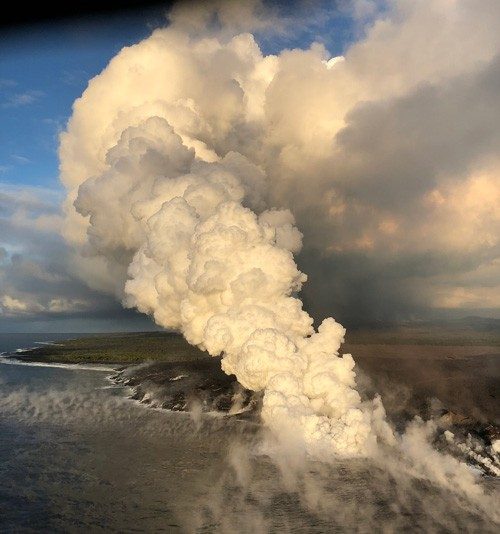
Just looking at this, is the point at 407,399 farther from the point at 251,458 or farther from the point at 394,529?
the point at 394,529

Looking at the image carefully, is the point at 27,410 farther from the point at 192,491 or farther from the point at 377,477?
the point at 377,477

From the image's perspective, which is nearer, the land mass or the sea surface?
the sea surface

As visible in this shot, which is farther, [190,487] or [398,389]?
[398,389]

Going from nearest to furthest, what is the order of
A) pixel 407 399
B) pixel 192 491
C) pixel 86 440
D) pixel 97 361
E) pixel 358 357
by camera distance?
pixel 192 491, pixel 86 440, pixel 407 399, pixel 358 357, pixel 97 361

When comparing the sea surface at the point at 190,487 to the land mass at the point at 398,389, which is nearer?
the sea surface at the point at 190,487

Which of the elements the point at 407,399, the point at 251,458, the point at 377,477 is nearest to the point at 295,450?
the point at 251,458

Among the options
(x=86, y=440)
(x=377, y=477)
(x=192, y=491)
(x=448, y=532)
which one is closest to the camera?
(x=448, y=532)

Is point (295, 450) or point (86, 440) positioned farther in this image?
point (86, 440)

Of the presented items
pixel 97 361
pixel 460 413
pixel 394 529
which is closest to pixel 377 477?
pixel 394 529
